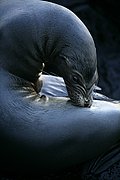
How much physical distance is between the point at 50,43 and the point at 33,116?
17 cm

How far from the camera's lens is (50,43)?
1401 millimetres

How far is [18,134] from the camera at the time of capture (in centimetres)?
143

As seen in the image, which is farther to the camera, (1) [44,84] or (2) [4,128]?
(1) [44,84]

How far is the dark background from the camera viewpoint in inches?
98.6

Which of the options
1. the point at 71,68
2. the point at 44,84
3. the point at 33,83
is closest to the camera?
the point at 71,68

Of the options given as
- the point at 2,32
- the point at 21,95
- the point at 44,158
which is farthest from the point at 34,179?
the point at 2,32

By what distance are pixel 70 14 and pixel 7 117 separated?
0.86 feet

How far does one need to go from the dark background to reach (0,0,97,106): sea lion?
1.04 metres

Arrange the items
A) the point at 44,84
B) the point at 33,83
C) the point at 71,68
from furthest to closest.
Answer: the point at 44,84 → the point at 33,83 → the point at 71,68

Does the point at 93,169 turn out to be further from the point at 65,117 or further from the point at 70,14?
the point at 70,14

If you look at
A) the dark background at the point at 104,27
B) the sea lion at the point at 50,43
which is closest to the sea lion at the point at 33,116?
the sea lion at the point at 50,43

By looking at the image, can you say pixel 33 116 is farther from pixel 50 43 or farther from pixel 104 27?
pixel 104 27

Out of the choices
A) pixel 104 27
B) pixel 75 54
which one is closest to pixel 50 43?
pixel 75 54

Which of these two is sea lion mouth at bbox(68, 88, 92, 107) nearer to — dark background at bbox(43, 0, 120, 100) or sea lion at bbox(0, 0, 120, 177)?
sea lion at bbox(0, 0, 120, 177)
